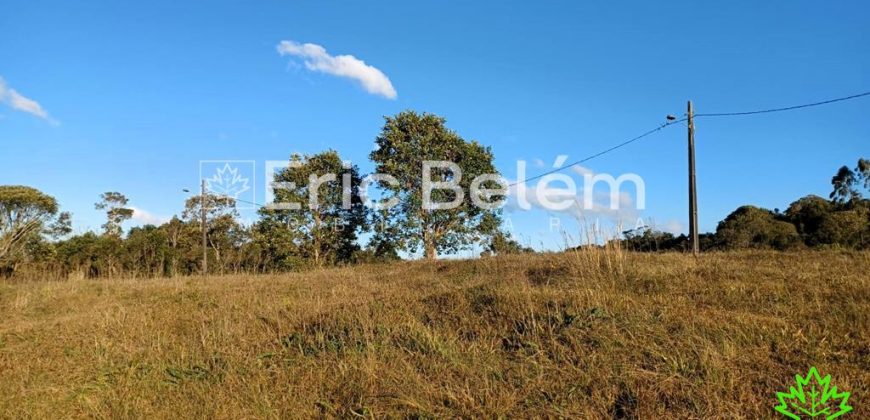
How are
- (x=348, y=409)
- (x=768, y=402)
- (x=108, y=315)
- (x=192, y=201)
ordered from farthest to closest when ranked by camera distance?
(x=192, y=201), (x=108, y=315), (x=348, y=409), (x=768, y=402)

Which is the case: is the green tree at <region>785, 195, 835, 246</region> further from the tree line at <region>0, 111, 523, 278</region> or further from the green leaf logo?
the green leaf logo

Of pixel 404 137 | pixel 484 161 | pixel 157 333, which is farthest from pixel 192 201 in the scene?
pixel 157 333

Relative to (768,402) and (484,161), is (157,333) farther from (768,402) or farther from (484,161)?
(484,161)

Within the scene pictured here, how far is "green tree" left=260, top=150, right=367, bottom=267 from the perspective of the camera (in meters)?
24.8

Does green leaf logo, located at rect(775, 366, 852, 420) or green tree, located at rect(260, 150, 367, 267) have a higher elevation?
green tree, located at rect(260, 150, 367, 267)

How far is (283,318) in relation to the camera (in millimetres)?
6078

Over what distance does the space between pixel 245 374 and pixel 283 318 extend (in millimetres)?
2037

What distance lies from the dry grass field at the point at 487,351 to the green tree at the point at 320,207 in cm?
1786

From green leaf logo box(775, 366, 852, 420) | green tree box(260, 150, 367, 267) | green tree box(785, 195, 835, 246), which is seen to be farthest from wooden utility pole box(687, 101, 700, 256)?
green tree box(260, 150, 367, 267)

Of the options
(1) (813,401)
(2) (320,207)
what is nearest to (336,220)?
(2) (320,207)

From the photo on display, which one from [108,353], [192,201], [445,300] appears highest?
[192,201]

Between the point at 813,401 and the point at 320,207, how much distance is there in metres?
24.3

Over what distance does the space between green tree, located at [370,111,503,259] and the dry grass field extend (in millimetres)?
15414

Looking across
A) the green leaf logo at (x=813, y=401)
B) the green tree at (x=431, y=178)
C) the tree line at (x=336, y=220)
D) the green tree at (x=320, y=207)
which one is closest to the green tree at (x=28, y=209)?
the tree line at (x=336, y=220)
